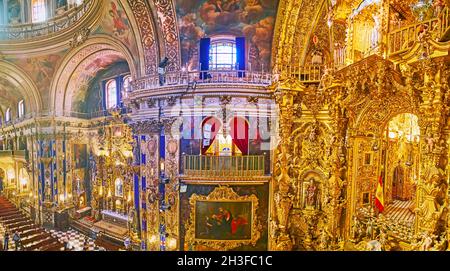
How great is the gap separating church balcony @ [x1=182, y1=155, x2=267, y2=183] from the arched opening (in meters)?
4.57

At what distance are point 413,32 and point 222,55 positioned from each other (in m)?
5.68

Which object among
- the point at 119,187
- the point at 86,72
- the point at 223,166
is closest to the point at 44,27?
the point at 86,72

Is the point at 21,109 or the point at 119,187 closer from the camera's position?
the point at 21,109

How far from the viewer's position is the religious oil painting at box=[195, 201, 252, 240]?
8633mm

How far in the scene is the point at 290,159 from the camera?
870cm

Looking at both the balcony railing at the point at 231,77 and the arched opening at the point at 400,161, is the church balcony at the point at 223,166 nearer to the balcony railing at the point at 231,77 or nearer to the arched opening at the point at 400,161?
the balcony railing at the point at 231,77

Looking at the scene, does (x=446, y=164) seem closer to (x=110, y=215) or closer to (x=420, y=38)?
(x=420, y=38)

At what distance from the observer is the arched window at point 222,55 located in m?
8.54

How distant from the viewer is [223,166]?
865 cm

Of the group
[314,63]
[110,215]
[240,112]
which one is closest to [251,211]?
[240,112]

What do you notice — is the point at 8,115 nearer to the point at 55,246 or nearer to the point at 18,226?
the point at 18,226

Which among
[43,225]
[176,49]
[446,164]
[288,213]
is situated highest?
[176,49]

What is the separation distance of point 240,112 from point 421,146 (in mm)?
5280

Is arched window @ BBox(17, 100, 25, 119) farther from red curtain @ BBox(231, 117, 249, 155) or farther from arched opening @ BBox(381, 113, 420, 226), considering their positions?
arched opening @ BBox(381, 113, 420, 226)
